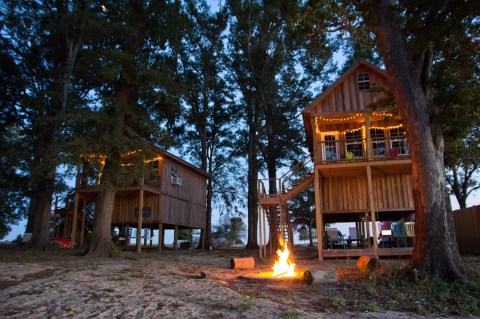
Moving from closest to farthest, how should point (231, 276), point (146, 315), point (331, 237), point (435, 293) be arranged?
1. point (146, 315)
2. point (435, 293)
3. point (231, 276)
4. point (331, 237)

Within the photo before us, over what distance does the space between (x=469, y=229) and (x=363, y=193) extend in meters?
4.94

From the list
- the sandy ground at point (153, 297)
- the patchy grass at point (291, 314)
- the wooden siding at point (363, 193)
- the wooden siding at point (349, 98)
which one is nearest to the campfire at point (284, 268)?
the sandy ground at point (153, 297)

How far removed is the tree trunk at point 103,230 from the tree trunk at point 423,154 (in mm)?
Answer: 12086

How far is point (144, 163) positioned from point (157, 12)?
6.58m

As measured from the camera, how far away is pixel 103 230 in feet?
53.0

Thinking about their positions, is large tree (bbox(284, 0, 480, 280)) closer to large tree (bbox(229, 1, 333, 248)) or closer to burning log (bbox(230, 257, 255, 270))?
Answer: burning log (bbox(230, 257, 255, 270))

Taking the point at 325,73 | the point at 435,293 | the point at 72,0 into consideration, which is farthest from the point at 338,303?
the point at 325,73

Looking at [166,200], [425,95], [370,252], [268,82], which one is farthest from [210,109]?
[425,95]

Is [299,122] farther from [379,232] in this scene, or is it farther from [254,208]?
[379,232]

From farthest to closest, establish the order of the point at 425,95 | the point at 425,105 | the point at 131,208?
the point at 131,208
the point at 425,95
the point at 425,105

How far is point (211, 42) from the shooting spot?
31.7 m

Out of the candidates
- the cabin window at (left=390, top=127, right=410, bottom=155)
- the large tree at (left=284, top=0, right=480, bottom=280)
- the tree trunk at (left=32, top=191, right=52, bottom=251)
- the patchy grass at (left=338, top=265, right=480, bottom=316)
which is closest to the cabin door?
the cabin window at (left=390, top=127, right=410, bottom=155)

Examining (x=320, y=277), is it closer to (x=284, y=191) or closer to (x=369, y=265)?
(x=369, y=265)

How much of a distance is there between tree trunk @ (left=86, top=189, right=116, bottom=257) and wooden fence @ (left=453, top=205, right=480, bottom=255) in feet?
52.1
